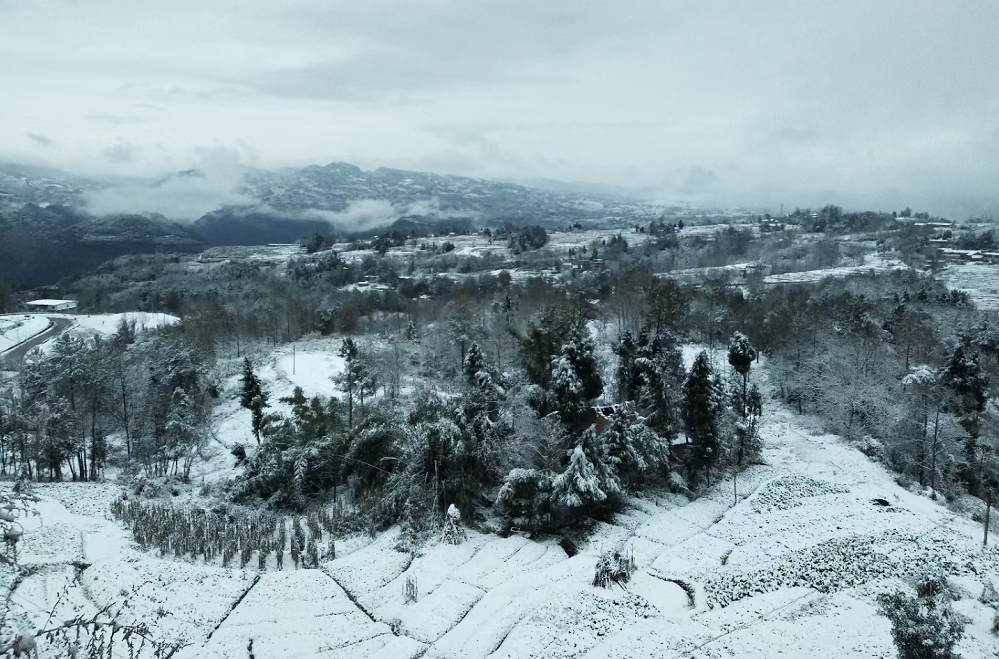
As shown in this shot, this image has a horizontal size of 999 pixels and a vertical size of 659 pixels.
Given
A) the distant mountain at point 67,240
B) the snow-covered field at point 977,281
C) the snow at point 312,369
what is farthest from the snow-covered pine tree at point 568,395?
the distant mountain at point 67,240

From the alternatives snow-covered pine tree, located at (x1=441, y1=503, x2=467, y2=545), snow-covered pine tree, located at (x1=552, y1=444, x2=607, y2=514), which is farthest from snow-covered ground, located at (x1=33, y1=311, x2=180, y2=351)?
snow-covered pine tree, located at (x1=552, y1=444, x2=607, y2=514)

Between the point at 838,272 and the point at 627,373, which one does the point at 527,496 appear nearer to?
the point at 627,373

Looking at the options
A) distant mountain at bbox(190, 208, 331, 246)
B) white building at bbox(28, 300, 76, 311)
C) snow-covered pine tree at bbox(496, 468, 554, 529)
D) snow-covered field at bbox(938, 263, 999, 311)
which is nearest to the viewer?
snow-covered pine tree at bbox(496, 468, 554, 529)

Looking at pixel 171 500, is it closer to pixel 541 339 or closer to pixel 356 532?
pixel 356 532

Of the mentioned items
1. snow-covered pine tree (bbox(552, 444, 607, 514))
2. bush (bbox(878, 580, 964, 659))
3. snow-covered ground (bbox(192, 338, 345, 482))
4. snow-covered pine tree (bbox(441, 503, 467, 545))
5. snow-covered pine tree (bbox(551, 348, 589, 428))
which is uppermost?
snow-covered pine tree (bbox(551, 348, 589, 428))

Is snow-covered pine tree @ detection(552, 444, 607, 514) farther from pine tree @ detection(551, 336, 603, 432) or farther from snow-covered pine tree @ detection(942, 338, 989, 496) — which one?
snow-covered pine tree @ detection(942, 338, 989, 496)

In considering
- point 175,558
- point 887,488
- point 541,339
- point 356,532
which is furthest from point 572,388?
point 175,558
